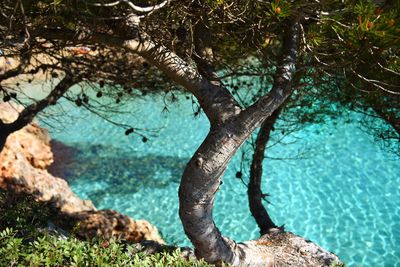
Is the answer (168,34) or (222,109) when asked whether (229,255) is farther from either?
(168,34)

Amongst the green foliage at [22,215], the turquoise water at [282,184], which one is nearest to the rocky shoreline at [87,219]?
the green foliage at [22,215]

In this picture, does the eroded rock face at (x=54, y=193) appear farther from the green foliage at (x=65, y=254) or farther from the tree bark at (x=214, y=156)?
the tree bark at (x=214, y=156)

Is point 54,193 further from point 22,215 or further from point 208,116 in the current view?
point 208,116

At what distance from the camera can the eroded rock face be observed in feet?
23.8

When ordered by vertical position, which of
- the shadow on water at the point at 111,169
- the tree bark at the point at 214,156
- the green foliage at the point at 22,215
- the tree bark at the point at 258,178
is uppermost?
the shadow on water at the point at 111,169

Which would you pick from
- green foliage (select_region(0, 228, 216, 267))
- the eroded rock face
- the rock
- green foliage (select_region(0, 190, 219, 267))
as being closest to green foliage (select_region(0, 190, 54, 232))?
green foliage (select_region(0, 190, 219, 267))

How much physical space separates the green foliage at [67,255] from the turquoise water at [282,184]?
11.9ft

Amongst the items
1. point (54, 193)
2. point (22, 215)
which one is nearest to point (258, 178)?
point (22, 215)

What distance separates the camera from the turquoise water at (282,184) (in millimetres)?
8812

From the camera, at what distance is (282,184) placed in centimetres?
1055

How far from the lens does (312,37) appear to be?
4.03 m

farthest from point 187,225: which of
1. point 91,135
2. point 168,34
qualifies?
point 91,135

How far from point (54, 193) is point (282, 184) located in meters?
5.46

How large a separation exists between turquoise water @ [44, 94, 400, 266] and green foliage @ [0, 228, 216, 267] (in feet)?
11.9
